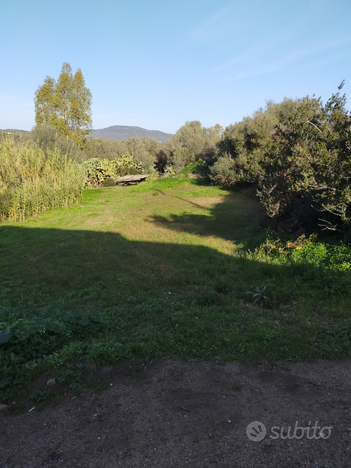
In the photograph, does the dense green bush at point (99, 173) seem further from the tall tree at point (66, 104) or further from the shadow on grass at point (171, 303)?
the shadow on grass at point (171, 303)

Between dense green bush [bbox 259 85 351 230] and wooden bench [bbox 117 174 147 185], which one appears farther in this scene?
wooden bench [bbox 117 174 147 185]

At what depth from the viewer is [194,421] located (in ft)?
8.27

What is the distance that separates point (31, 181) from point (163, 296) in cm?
1115

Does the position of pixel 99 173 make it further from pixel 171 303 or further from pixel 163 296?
pixel 171 303

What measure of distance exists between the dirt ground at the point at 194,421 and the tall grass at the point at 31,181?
11.8m

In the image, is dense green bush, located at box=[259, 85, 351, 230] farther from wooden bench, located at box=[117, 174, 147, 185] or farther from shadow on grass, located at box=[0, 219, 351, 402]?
wooden bench, located at box=[117, 174, 147, 185]

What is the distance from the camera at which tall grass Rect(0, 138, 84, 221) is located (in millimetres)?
12781

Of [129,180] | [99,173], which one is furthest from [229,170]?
[99,173]

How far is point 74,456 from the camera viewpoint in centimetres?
224

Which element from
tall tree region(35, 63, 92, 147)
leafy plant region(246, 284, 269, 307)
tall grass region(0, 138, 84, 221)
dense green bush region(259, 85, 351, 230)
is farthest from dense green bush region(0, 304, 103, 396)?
tall tree region(35, 63, 92, 147)

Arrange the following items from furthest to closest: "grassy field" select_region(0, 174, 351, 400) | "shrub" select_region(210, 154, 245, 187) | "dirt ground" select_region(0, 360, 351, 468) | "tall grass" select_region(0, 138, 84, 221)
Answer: "shrub" select_region(210, 154, 245, 187) → "tall grass" select_region(0, 138, 84, 221) → "grassy field" select_region(0, 174, 351, 400) → "dirt ground" select_region(0, 360, 351, 468)

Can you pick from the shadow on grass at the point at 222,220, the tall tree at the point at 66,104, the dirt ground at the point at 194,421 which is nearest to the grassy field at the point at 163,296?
the shadow on grass at the point at 222,220

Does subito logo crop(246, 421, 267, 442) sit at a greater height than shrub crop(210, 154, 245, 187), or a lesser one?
lesser

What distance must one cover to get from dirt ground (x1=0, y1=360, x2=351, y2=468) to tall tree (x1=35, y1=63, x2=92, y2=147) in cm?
3012
